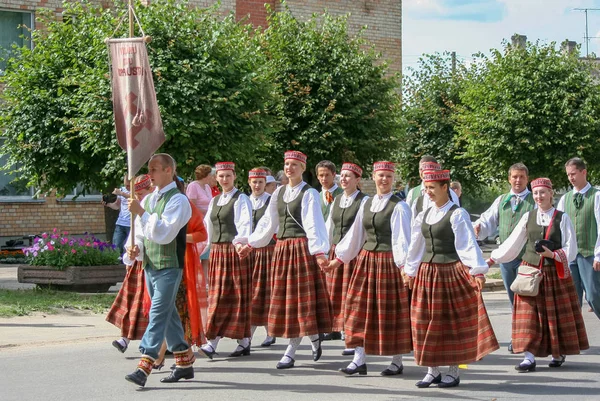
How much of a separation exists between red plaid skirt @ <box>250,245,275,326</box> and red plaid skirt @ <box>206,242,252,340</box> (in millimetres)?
79

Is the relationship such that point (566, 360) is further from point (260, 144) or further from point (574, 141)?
point (574, 141)

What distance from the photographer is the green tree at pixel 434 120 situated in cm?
A: 3244

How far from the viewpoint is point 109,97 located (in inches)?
708

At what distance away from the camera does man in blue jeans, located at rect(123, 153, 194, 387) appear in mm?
8258

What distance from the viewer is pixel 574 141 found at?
78.6ft

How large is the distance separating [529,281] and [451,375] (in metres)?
1.40

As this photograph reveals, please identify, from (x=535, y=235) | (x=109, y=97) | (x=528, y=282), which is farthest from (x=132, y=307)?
(x=109, y=97)

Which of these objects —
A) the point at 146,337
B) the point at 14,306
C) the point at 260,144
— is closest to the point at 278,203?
the point at 146,337

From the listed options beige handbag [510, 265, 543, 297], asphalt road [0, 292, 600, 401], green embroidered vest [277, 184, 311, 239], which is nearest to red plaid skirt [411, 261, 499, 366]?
asphalt road [0, 292, 600, 401]

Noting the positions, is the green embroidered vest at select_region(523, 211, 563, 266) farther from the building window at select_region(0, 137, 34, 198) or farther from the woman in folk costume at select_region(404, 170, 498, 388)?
the building window at select_region(0, 137, 34, 198)

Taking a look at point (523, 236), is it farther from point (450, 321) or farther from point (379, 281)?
point (450, 321)

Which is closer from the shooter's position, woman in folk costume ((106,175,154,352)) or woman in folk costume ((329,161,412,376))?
woman in folk costume ((329,161,412,376))

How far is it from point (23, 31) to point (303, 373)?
20.0 meters

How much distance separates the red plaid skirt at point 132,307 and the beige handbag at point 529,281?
11.5ft
